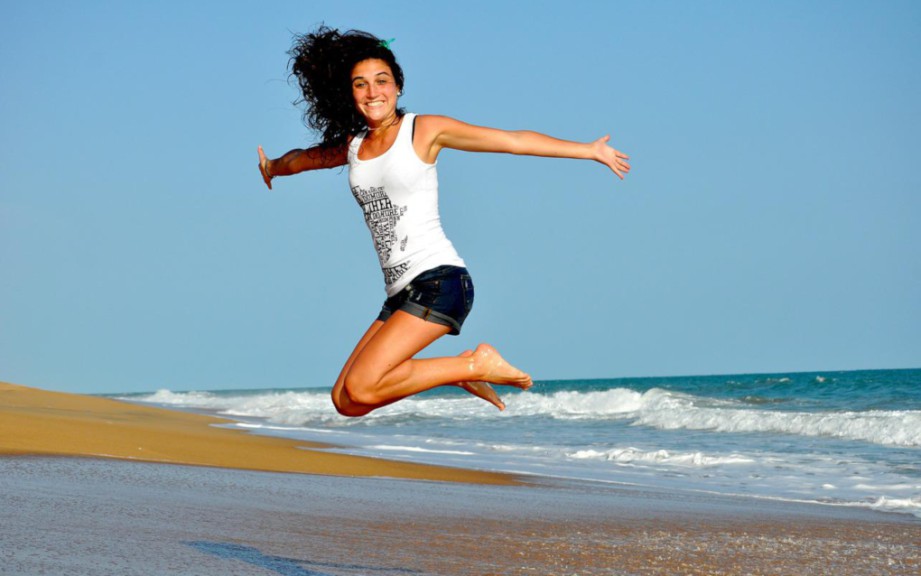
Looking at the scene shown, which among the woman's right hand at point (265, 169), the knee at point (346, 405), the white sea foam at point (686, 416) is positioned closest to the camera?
the knee at point (346, 405)

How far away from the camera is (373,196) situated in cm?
468

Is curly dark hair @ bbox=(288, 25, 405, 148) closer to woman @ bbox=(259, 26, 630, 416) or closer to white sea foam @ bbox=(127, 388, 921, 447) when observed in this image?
woman @ bbox=(259, 26, 630, 416)

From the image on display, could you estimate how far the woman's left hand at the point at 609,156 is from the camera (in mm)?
4660

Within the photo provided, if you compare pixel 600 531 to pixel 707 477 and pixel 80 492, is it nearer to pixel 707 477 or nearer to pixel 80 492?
pixel 80 492

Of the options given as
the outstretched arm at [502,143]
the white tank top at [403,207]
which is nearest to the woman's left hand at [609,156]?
the outstretched arm at [502,143]

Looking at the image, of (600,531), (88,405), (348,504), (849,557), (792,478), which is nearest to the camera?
(849,557)

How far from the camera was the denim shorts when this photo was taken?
15.3 feet

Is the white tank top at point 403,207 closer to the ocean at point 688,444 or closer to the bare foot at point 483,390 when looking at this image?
the bare foot at point 483,390

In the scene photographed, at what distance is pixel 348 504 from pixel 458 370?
2374 millimetres

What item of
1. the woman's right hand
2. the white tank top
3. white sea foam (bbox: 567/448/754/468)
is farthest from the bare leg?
white sea foam (bbox: 567/448/754/468)

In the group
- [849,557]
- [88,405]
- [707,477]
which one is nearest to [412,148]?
[849,557]

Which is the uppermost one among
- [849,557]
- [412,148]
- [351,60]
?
[351,60]

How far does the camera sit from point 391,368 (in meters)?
4.64

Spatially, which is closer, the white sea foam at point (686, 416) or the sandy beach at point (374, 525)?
the sandy beach at point (374, 525)
